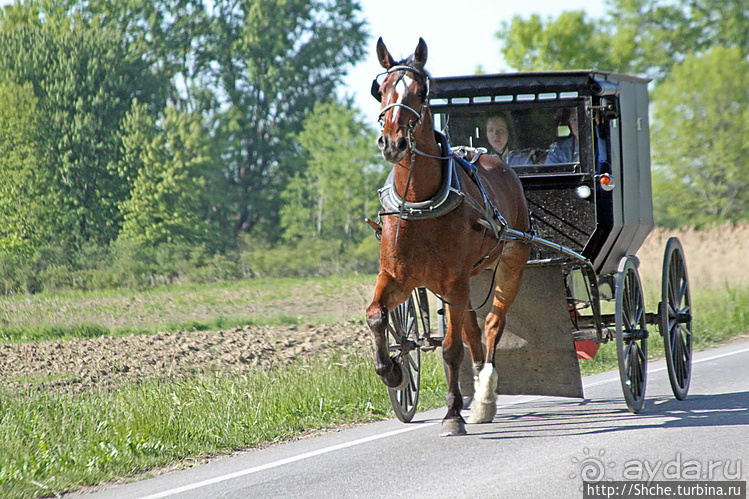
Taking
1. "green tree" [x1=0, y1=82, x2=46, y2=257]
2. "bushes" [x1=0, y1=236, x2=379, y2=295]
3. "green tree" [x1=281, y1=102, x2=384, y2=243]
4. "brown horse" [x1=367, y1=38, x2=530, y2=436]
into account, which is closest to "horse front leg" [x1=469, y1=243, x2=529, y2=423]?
"brown horse" [x1=367, y1=38, x2=530, y2=436]

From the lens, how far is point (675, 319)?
25.8 ft

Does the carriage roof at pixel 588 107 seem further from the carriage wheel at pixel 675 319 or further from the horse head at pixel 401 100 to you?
the horse head at pixel 401 100

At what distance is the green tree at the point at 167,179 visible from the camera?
107ft

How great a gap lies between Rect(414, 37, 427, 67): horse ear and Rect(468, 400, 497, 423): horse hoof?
2.59 metres

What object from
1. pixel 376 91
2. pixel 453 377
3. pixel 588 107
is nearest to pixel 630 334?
pixel 453 377

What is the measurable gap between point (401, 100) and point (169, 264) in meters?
28.4

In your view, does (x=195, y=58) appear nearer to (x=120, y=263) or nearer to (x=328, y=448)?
(x=120, y=263)

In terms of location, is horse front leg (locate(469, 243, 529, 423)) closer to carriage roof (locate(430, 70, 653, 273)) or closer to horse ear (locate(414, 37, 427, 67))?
carriage roof (locate(430, 70, 653, 273))

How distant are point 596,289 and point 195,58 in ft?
138

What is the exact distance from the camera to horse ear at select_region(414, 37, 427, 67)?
5738mm

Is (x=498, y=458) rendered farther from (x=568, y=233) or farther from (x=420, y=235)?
(x=568, y=233)

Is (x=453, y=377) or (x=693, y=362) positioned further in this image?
(x=693, y=362)

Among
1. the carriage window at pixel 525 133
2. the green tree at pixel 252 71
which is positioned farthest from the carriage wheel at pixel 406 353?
the green tree at pixel 252 71

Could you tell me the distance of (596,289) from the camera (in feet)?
24.2
